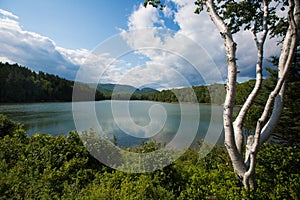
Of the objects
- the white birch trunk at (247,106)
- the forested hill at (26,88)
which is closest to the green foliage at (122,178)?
the white birch trunk at (247,106)

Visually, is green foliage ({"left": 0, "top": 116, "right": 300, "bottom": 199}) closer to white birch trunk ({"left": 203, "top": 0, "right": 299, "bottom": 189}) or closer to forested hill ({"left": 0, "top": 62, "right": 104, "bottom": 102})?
white birch trunk ({"left": 203, "top": 0, "right": 299, "bottom": 189})

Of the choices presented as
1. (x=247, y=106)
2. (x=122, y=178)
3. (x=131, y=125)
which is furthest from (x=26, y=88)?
(x=247, y=106)

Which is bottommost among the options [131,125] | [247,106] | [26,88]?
[131,125]

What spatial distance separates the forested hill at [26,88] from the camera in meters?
53.3

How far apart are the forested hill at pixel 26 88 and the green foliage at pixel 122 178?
62720 millimetres

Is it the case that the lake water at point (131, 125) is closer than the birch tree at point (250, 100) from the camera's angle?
No

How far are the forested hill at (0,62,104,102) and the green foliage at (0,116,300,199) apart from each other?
206 feet

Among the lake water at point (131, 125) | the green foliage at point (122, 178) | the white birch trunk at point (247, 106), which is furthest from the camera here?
the lake water at point (131, 125)

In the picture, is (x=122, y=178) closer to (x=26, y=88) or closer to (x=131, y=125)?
(x=131, y=125)

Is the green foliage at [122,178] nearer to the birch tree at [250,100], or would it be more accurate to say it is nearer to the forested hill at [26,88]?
the birch tree at [250,100]

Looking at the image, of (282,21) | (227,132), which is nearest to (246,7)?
(282,21)

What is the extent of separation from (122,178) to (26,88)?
6947cm

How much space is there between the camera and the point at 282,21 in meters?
3.91

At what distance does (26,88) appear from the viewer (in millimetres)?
57875
